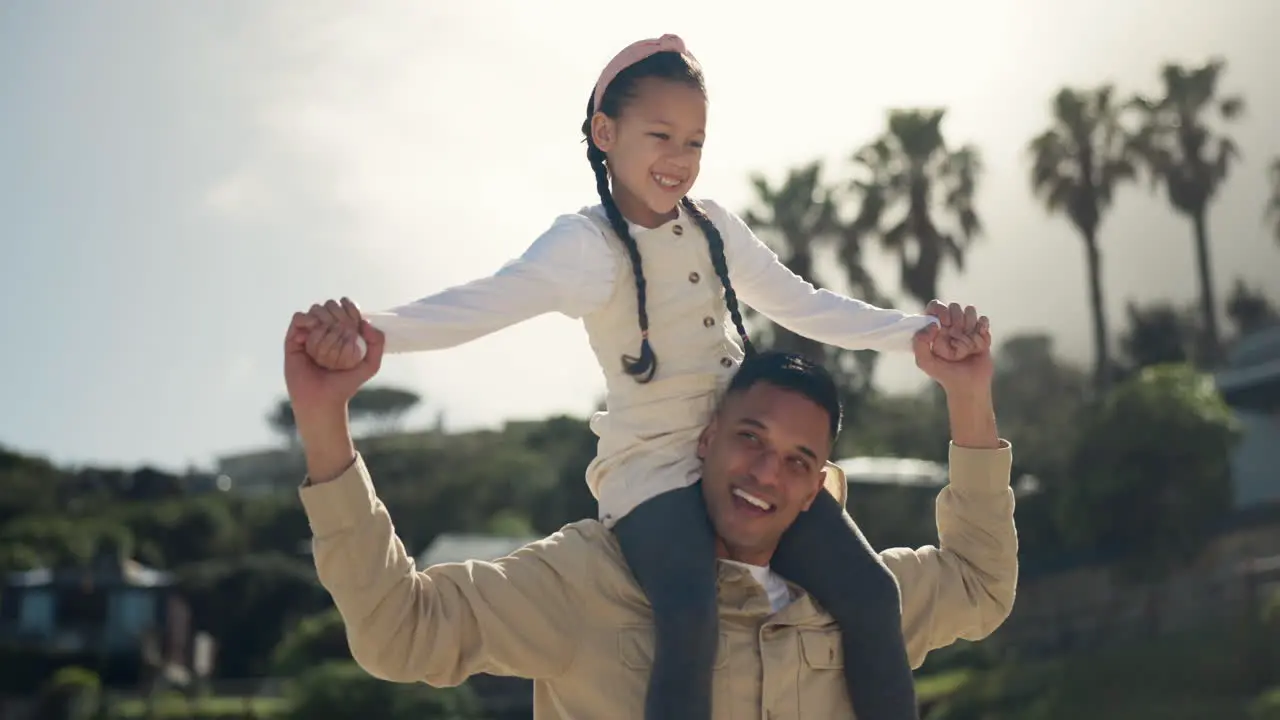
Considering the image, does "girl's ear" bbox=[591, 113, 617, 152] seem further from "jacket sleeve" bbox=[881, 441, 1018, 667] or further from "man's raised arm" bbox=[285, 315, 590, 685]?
"jacket sleeve" bbox=[881, 441, 1018, 667]

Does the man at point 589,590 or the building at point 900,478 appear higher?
the man at point 589,590

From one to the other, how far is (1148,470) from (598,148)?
20.4m

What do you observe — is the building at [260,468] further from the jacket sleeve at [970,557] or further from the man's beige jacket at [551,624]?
the man's beige jacket at [551,624]

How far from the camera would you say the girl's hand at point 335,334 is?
250 cm

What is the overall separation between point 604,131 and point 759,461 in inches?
30.4

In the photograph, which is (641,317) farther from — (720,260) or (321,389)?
(321,389)

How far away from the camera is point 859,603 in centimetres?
292

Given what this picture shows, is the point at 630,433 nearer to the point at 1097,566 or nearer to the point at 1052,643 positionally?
the point at 1052,643

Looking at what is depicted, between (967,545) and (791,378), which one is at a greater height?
(791,378)

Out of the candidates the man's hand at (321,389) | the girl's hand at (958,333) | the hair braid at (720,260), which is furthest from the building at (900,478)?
the man's hand at (321,389)

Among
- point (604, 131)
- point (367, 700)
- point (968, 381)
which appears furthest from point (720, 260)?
point (367, 700)

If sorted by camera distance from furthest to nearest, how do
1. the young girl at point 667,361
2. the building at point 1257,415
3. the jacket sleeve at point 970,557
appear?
the building at point 1257,415 → the jacket sleeve at point 970,557 → the young girl at point 667,361

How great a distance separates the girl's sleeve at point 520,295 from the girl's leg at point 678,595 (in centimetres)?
45

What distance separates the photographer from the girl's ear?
3.01 metres
